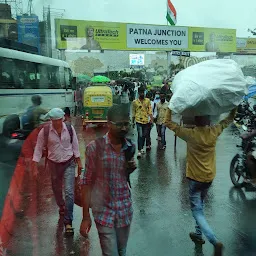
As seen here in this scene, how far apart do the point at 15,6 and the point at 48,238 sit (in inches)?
141

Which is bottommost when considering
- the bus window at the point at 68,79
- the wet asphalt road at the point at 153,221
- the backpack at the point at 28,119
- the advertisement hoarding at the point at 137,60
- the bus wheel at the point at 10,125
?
the wet asphalt road at the point at 153,221

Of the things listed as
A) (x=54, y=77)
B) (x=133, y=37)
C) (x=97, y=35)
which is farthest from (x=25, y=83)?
(x=133, y=37)

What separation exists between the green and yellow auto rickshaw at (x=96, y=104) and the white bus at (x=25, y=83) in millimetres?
1465

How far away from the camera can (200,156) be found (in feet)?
11.7

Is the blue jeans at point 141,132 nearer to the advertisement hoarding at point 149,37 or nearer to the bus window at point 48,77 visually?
the bus window at point 48,77

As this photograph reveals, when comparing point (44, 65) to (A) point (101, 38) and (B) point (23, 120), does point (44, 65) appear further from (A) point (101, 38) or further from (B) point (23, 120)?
(A) point (101, 38)

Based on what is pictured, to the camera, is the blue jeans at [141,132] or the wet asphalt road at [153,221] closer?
the wet asphalt road at [153,221]

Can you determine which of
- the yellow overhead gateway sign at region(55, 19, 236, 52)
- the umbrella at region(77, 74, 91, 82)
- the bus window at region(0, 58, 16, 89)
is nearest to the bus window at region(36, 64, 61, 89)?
the bus window at region(0, 58, 16, 89)

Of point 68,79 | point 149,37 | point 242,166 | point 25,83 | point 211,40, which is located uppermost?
point 211,40

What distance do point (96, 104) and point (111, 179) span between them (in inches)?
407

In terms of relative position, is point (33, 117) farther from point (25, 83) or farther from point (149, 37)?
point (149, 37)

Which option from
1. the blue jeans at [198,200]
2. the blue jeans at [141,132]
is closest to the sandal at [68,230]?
the blue jeans at [198,200]

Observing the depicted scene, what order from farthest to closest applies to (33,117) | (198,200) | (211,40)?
(211,40) < (33,117) < (198,200)

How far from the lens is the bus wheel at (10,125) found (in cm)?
730
